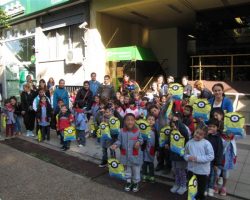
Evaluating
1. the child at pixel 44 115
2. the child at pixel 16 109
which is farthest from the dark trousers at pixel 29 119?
the child at pixel 44 115

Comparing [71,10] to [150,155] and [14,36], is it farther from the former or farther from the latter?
[150,155]

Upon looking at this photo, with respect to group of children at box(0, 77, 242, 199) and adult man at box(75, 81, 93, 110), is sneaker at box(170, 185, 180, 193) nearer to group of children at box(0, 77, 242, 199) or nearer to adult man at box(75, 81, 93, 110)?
group of children at box(0, 77, 242, 199)

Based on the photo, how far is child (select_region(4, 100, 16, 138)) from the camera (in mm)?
9070

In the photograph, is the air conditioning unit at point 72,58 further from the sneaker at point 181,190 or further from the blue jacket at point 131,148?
the sneaker at point 181,190

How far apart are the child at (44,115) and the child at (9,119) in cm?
119

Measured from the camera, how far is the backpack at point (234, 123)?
171 inches

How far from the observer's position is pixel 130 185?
16.4ft

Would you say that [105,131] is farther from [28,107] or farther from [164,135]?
[28,107]

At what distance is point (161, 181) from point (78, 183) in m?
1.56

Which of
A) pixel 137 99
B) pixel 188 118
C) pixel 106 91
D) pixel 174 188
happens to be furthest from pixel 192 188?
pixel 106 91

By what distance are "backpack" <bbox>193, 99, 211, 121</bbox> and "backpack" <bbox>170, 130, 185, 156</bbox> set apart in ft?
1.74

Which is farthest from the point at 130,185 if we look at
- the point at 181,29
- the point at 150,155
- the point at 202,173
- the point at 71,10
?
the point at 181,29

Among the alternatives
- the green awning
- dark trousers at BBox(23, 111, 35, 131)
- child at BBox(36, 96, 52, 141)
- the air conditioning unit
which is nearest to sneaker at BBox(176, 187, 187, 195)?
child at BBox(36, 96, 52, 141)

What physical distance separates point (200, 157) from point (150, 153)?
123 centimetres
